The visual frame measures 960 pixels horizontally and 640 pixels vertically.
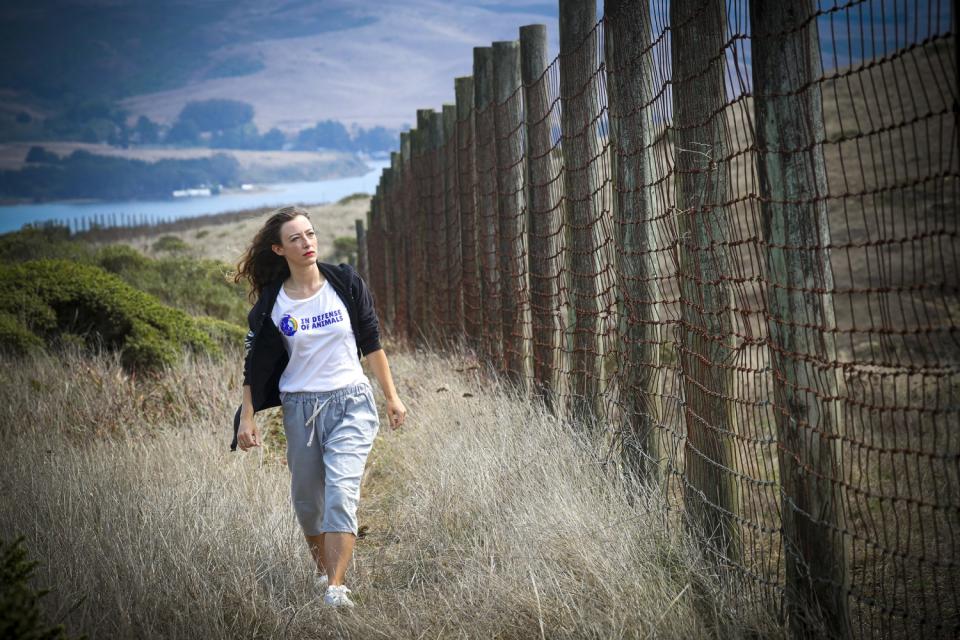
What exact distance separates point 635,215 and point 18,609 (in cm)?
282

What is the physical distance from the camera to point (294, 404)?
417 cm

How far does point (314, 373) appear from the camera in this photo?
4.17 metres

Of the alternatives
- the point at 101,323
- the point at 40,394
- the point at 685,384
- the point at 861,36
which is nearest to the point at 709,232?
the point at 685,384

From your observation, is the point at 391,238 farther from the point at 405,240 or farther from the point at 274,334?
the point at 274,334

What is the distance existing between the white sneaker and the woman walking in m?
0.24

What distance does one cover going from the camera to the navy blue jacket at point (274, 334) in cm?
424

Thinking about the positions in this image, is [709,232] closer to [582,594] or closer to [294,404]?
[582,594]

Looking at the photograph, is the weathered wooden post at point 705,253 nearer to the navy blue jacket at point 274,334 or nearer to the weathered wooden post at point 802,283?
the weathered wooden post at point 802,283

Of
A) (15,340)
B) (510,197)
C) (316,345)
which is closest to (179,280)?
(15,340)

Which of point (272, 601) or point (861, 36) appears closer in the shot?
point (861, 36)

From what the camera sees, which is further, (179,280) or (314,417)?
(179,280)

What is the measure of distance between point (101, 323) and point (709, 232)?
24.3 feet

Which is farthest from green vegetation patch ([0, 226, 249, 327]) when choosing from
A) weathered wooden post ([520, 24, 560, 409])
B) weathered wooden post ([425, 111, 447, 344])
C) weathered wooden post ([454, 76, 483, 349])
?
weathered wooden post ([520, 24, 560, 409])

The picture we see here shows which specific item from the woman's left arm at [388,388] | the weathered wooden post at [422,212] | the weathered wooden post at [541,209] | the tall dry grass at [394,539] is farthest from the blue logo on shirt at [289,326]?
the weathered wooden post at [422,212]
